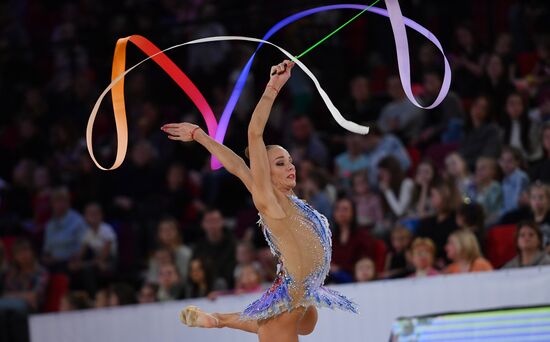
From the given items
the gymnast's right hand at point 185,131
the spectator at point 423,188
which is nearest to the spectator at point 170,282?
the spectator at point 423,188

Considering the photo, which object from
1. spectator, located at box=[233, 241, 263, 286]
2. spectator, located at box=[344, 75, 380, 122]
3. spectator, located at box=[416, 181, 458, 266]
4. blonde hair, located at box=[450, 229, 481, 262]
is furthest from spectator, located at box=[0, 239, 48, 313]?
blonde hair, located at box=[450, 229, 481, 262]

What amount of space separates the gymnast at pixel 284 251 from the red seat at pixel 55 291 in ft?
14.5

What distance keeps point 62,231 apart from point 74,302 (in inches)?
57.5

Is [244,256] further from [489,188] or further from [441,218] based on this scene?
[489,188]

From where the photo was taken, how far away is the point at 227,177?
1073cm

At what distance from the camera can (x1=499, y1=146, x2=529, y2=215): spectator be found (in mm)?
8466

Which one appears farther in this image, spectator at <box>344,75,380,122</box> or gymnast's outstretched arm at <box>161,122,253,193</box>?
spectator at <box>344,75,380,122</box>

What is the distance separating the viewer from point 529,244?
7348 millimetres

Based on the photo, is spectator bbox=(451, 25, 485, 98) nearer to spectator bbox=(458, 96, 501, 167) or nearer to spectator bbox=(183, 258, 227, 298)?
spectator bbox=(458, 96, 501, 167)

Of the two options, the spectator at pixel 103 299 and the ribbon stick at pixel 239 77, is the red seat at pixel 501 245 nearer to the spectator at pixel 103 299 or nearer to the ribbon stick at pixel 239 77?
the ribbon stick at pixel 239 77

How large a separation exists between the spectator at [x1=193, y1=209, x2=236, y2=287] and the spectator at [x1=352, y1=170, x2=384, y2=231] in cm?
114

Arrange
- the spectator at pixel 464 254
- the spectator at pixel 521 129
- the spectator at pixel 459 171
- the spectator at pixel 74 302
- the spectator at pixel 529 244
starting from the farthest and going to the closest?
A: 1. the spectator at pixel 74 302
2. the spectator at pixel 521 129
3. the spectator at pixel 459 171
4. the spectator at pixel 464 254
5. the spectator at pixel 529 244

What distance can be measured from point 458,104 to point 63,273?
13.1ft

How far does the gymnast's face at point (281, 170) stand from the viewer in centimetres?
563
